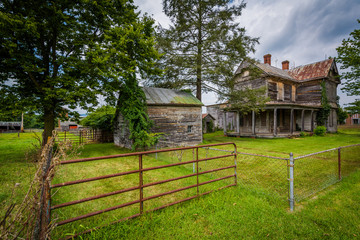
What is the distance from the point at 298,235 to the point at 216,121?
27.9m

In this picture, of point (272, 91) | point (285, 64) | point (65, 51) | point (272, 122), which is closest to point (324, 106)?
point (272, 91)

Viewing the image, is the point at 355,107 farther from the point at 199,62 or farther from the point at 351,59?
the point at 199,62

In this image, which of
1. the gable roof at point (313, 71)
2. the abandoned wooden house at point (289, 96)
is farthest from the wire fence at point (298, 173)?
the gable roof at point (313, 71)

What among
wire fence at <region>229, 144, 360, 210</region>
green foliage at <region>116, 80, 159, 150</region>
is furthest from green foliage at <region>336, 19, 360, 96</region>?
green foliage at <region>116, 80, 159, 150</region>

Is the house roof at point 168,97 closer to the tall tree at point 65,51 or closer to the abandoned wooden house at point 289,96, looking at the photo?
the tall tree at point 65,51

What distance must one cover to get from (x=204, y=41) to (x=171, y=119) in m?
8.29

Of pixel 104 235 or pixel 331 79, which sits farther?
pixel 331 79

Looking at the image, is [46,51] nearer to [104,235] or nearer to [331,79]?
[104,235]

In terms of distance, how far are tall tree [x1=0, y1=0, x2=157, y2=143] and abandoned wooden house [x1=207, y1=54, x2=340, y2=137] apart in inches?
529

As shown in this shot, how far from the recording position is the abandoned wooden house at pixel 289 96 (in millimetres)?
19344

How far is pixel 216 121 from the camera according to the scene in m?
30.4

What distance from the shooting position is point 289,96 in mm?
21359

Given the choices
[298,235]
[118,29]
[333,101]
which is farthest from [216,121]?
[298,235]

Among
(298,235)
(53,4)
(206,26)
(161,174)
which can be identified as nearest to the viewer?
(298,235)
